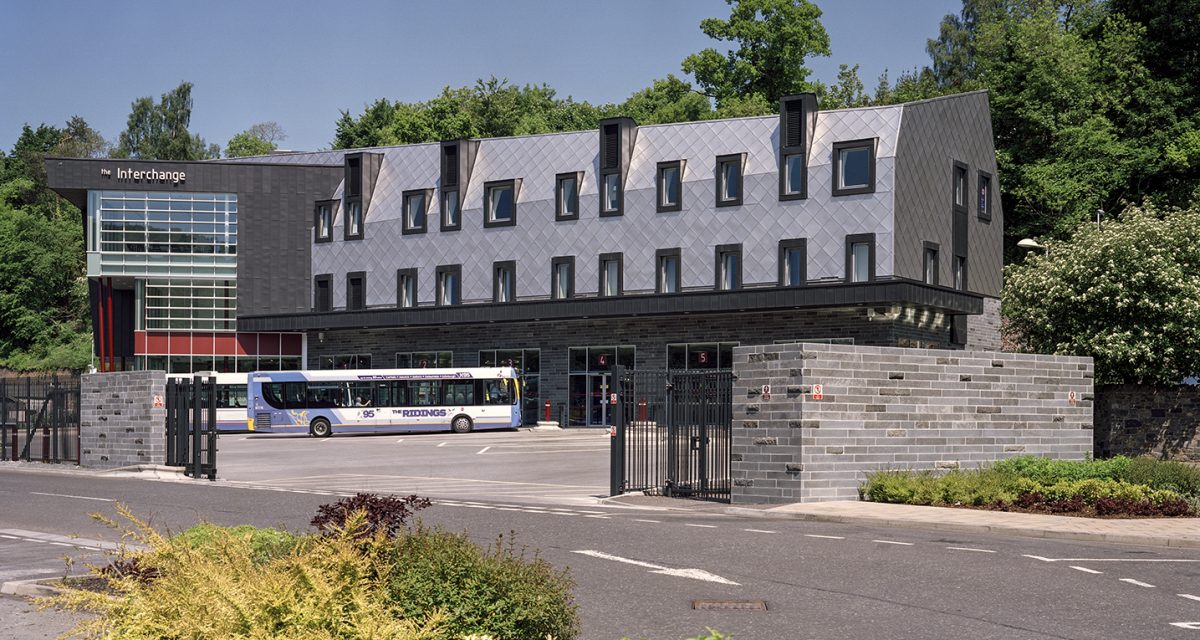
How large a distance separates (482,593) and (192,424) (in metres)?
24.1

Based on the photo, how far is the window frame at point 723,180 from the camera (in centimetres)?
5184

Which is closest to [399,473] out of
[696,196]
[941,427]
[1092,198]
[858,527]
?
[941,427]

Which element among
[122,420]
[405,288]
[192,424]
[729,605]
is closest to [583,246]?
[405,288]

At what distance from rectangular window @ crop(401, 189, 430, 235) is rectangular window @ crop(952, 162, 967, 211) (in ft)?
77.7

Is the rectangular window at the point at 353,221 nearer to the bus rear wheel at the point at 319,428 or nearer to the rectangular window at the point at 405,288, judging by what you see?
the rectangular window at the point at 405,288

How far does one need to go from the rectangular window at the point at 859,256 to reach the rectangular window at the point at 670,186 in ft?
25.7

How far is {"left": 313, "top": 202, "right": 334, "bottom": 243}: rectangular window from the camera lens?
6344 centimetres

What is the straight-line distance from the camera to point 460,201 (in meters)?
59.6

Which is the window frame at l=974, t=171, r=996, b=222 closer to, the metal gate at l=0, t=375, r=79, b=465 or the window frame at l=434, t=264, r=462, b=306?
the window frame at l=434, t=264, r=462, b=306

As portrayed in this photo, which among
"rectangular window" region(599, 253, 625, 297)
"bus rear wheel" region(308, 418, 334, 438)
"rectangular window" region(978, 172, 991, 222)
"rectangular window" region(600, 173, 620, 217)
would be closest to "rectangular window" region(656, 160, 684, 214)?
"rectangular window" region(600, 173, 620, 217)

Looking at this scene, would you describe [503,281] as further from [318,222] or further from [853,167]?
[853,167]

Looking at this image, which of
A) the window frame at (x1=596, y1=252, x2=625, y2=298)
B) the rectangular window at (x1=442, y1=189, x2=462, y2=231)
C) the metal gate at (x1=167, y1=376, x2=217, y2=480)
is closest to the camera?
the metal gate at (x1=167, y1=376, x2=217, y2=480)

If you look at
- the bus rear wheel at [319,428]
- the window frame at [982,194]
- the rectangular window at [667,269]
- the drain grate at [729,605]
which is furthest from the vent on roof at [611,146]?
the drain grate at [729,605]

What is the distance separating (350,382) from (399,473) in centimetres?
2051
